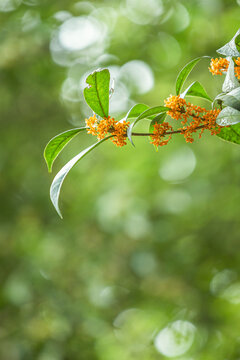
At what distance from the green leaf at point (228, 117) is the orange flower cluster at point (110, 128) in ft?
0.28

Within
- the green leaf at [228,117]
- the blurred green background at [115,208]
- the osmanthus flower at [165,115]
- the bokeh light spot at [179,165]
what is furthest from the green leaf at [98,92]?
the bokeh light spot at [179,165]

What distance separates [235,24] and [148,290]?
3.64 feet

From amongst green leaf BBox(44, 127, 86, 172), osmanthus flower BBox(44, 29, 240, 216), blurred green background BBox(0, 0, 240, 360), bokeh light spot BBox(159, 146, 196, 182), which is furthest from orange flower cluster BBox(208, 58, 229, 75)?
bokeh light spot BBox(159, 146, 196, 182)

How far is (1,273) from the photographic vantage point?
191cm

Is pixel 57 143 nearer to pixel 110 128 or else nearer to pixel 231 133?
pixel 110 128

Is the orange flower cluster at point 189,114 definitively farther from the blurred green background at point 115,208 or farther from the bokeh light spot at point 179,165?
the bokeh light spot at point 179,165

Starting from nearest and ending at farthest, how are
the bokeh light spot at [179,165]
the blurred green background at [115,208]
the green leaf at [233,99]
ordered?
the green leaf at [233,99], the blurred green background at [115,208], the bokeh light spot at [179,165]

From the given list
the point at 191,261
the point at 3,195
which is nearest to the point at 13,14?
the point at 3,195

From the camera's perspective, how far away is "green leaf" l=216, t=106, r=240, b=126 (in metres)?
0.31

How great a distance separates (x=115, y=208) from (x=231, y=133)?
4.14ft

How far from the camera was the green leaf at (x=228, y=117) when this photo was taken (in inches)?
12.1

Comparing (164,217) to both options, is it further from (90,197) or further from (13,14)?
(13,14)

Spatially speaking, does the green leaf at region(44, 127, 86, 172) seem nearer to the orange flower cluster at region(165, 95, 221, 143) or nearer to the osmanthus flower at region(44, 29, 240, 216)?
the osmanthus flower at region(44, 29, 240, 216)

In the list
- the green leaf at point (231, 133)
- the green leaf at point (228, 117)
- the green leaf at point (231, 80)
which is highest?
the green leaf at point (231, 80)
